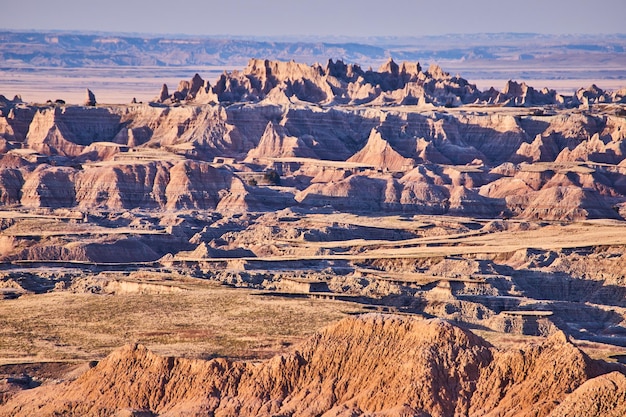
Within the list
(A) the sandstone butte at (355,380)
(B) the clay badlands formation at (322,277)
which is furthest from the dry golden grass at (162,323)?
(A) the sandstone butte at (355,380)

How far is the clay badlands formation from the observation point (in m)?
56.1

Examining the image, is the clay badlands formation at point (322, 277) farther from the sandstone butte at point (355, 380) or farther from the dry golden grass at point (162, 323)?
the dry golden grass at point (162, 323)

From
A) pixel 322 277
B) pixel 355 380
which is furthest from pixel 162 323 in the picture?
pixel 355 380

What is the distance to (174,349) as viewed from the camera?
72.4m

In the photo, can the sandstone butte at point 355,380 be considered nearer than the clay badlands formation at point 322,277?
Yes

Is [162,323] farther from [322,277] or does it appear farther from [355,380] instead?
[355,380]

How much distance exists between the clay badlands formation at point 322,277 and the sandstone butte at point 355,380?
0.24ft

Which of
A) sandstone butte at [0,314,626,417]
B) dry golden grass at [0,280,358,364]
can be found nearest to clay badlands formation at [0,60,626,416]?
sandstone butte at [0,314,626,417]

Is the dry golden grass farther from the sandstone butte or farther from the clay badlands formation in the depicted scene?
the sandstone butte

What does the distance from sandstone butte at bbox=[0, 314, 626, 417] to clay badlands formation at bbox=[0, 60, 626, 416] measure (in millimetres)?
74

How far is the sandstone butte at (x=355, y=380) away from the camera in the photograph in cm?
5400

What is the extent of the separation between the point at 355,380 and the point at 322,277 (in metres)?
44.1

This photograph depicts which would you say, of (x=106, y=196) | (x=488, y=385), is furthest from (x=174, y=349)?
(x=106, y=196)

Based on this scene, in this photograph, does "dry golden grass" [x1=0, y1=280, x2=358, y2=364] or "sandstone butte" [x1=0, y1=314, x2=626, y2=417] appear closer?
"sandstone butte" [x1=0, y1=314, x2=626, y2=417]
